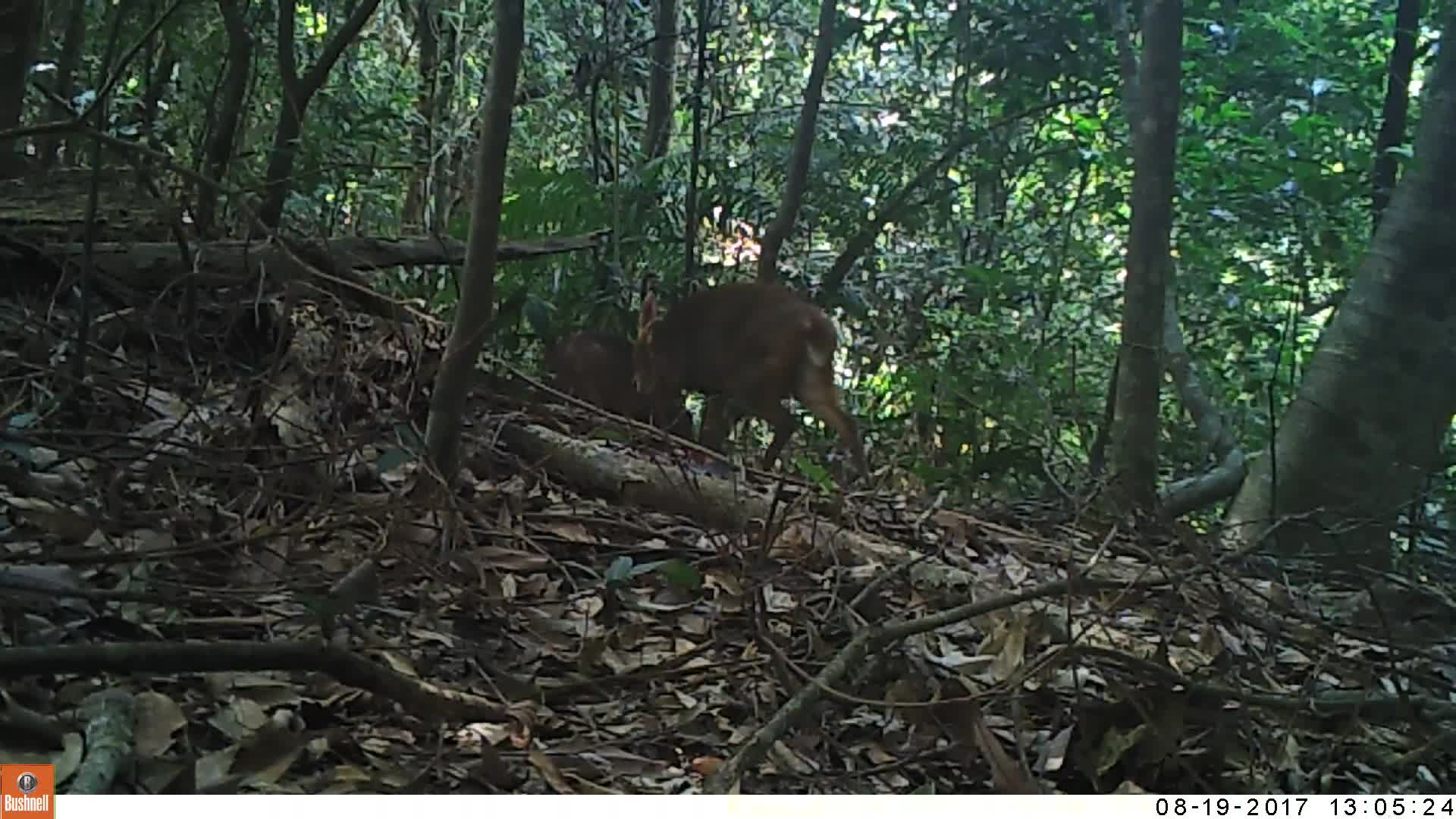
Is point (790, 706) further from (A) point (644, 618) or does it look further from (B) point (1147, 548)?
(B) point (1147, 548)

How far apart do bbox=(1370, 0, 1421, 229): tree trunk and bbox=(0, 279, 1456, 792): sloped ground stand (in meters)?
0.48

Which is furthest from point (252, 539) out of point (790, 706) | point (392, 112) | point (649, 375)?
point (649, 375)

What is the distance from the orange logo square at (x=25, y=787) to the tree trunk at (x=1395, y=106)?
1490mm

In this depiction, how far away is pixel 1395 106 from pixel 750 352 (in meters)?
1.05

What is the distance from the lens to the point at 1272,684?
3.98 ft

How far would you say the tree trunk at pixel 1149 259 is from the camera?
5.41 ft

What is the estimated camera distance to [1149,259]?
64.9 inches

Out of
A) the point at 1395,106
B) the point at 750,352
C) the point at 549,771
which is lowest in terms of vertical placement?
the point at 549,771

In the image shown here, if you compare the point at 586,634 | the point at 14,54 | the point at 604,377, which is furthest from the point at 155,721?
the point at 604,377

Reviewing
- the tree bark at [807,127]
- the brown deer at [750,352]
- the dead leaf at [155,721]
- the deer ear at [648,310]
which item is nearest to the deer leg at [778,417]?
the brown deer at [750,352]

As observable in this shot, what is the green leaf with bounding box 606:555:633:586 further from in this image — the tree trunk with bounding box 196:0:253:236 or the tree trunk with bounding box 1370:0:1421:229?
the tree trunk with bounding box 1370:0:1421:229

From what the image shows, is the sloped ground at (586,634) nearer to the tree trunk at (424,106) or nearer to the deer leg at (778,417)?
the tree trunk at (424,106)

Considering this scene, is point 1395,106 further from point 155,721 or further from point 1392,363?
point 155,721

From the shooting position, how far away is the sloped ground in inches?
38.8
